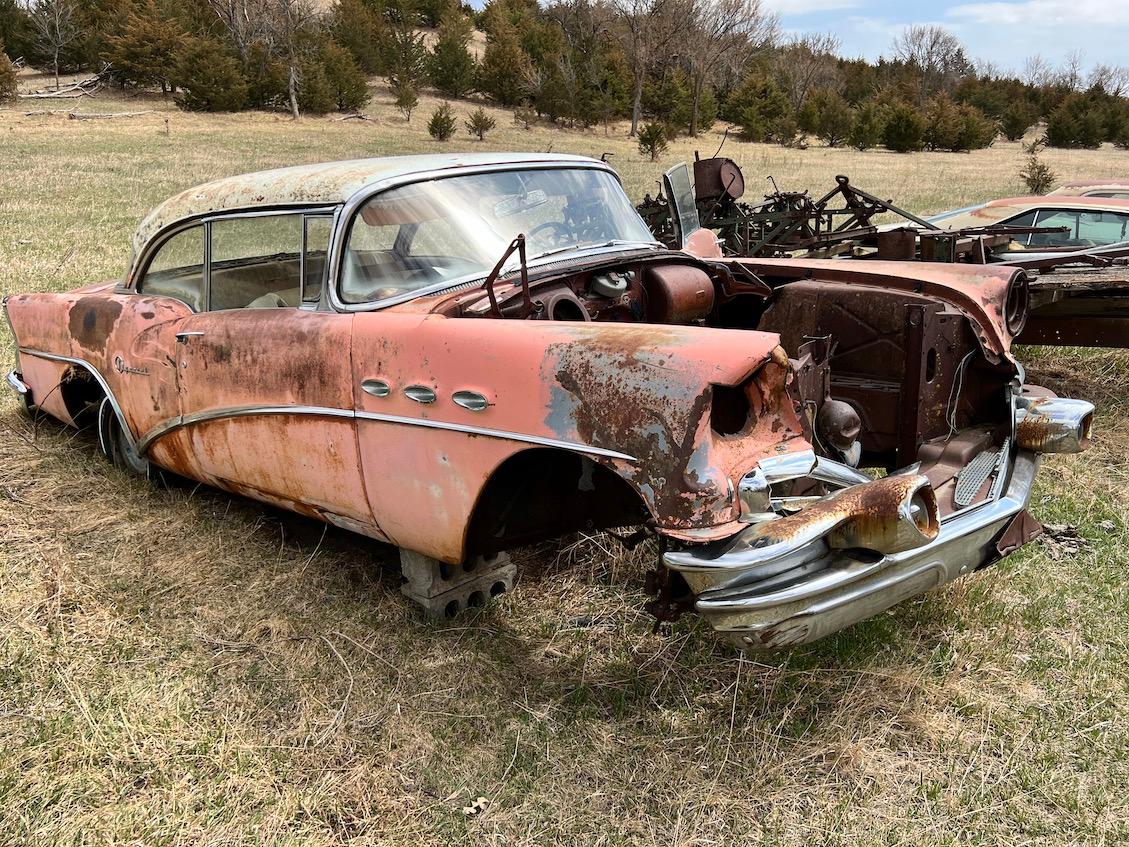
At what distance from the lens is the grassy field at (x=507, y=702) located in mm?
2426

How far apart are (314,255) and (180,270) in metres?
1.07

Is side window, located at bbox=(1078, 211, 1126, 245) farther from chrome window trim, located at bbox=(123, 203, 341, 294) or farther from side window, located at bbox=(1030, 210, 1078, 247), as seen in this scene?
chrome window trim, located at bbox=(123, 203, 341, 294)

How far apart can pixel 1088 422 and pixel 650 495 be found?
192cm

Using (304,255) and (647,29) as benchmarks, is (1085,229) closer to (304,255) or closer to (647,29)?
(304,255)

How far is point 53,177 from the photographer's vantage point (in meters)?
16.2

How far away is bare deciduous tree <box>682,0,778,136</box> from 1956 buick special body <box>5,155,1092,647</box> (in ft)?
106

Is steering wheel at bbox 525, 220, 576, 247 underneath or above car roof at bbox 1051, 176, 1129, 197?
underneath

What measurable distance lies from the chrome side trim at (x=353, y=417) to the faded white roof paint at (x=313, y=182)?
0.79 metres

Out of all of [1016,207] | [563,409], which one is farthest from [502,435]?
[1016,207]

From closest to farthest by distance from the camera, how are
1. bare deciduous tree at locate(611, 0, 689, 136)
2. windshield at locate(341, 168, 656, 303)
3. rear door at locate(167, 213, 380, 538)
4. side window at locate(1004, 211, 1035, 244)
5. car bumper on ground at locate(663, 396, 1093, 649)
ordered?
car bumper on ground at locate(663, 396, 1093, 649) < rear door at locate(167, 213, 380, 538) < windshield at locate(341, 168, 656, 303) < side window at locate(1004, 211, 1035, 244) < bare deciduous tree at locate(611, 0, 689, 136)

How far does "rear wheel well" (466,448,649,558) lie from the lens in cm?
293

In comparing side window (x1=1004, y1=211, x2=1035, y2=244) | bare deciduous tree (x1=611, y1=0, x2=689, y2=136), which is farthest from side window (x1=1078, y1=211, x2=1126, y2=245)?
bare deciduous tree (x1=611, y1=0, x2=689, y2=136)

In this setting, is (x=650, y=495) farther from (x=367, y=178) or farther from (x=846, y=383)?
(x=367, y=178)

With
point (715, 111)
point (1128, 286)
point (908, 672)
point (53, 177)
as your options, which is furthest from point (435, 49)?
point (908, 672)
